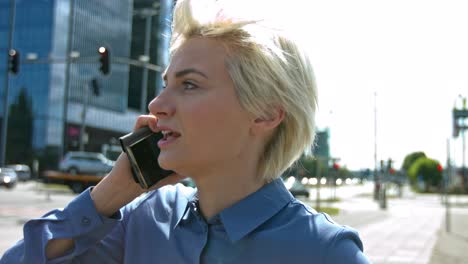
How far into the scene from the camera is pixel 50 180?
30.6 meters

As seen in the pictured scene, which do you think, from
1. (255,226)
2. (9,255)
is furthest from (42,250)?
(255,226)

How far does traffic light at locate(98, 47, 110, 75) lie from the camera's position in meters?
18.5

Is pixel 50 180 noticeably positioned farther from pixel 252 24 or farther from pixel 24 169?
pixel 252 24

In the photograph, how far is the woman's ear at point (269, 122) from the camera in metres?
1.43

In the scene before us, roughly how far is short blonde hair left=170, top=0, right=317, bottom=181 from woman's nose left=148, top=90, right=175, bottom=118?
0.46 ft

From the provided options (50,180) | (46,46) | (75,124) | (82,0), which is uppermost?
(82,0)

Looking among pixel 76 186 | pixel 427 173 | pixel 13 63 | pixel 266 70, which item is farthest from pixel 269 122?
pixel 427 173

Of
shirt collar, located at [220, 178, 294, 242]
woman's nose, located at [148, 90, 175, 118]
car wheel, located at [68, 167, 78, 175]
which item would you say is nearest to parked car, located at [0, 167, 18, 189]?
car wheel, located at [68, 167, 78, 175]

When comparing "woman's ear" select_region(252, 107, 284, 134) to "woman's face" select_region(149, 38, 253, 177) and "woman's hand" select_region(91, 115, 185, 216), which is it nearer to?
"woman's face" select_region(149, 38, 253, 177)

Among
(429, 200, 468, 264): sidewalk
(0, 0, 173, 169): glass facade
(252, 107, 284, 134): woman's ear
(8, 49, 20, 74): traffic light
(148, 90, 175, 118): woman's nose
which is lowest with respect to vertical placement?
(429, 200, 468, 264): sidewalk

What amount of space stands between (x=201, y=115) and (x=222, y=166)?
14 centimetres

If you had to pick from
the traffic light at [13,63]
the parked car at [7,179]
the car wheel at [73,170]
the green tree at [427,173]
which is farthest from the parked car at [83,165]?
the green tree at [427,173]

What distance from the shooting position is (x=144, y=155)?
1.56m

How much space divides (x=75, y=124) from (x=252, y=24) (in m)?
65.8
